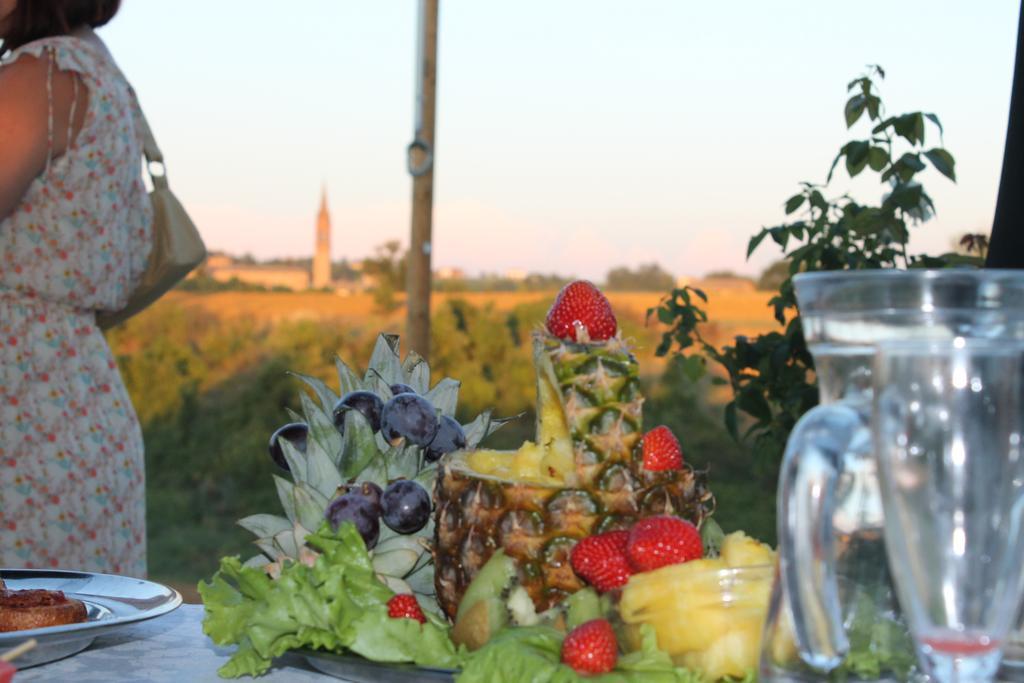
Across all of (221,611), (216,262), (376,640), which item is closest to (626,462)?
(376,640)

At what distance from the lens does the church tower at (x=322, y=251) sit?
725 centimetres

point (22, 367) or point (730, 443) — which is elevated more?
point (22, 367)

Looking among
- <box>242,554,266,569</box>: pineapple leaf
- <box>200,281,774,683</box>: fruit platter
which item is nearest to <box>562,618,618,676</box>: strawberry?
<box>200,281,774,683</box>: fruit platter

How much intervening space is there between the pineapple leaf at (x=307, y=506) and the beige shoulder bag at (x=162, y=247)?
138cm

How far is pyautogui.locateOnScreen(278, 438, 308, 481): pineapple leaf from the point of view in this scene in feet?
3.83

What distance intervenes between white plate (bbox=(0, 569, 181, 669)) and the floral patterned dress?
0.87 metres

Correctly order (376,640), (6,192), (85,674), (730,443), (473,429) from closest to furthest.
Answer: (376,640)
(85,674)
(473,429)
(6,192)
(730,443)

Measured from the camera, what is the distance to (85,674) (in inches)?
43.3

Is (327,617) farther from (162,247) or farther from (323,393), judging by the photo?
(162,247)

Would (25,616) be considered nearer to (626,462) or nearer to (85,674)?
(85,674)

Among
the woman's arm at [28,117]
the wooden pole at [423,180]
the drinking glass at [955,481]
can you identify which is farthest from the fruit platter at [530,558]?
the wooden pole at [423,180]

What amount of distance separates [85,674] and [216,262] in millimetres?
6713

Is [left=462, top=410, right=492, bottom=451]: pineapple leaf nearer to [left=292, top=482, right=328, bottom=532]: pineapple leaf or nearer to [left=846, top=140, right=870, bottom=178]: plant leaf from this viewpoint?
[left=292, top=482, right=328, bottom=532]: pineapple leaf

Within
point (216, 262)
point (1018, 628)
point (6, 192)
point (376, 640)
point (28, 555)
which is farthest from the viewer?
point (216, 262)
